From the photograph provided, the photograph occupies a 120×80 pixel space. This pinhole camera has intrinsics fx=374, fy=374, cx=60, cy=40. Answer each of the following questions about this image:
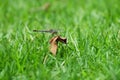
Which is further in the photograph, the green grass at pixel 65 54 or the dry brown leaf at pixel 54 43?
the dry brown leaf at pixel 54 43

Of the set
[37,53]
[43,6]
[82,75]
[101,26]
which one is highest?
[43,6]

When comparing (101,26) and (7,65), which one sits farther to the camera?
(101,26)

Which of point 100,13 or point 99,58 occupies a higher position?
point 100,13

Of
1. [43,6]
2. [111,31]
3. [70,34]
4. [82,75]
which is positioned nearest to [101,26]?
[111,31]

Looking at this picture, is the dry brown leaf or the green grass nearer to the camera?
the green grass

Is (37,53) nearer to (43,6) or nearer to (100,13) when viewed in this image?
(100,13)

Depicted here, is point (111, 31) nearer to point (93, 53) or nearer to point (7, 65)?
point (93, 53)

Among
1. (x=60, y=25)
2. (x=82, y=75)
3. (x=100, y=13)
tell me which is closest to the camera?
(x=82, y=75)

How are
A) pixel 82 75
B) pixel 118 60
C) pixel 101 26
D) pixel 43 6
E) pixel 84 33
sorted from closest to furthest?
pixel 82 75, pixel 118 60, pixel 84 33, pixel 101 26, pixel 43 6

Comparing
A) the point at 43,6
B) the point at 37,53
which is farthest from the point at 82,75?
the point at 43,6
